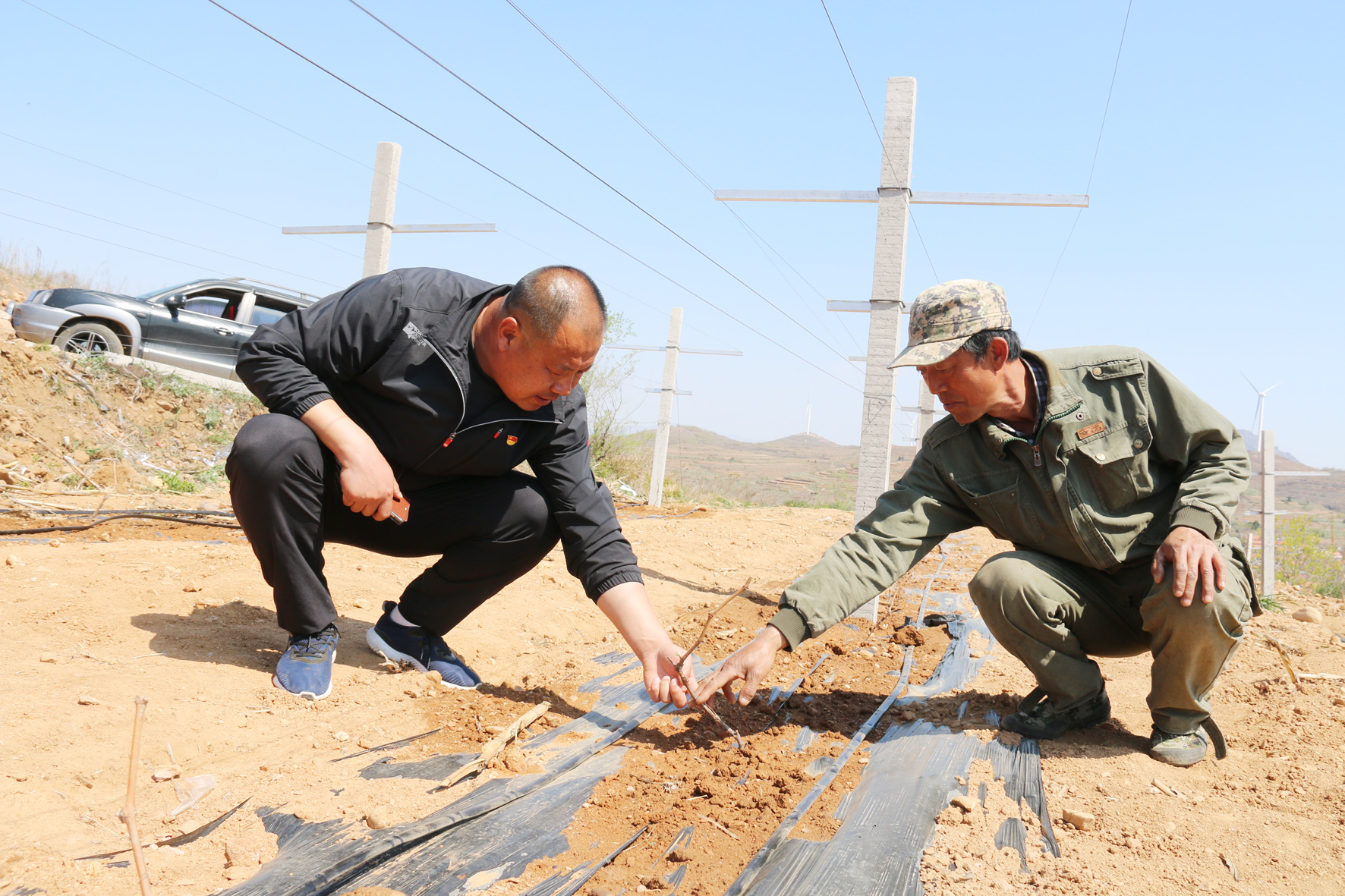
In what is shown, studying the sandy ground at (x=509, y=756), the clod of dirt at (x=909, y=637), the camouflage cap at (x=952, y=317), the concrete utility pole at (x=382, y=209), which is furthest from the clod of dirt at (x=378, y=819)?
the concrete utility pole at (x=382, y=209)

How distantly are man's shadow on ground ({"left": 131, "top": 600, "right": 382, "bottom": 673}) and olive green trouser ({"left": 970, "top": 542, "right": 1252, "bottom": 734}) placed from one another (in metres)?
1.88

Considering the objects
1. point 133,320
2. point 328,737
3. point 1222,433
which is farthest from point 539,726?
point 133,320

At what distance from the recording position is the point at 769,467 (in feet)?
168

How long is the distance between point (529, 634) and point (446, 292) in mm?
1501

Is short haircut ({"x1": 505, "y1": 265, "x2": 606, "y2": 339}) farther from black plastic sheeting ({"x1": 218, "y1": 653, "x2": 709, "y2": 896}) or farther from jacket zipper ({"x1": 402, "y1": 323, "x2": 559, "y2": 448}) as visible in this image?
black plastic sheeting ({"x1": 218, "y1": 653, "x2": 709, "y2": 896})

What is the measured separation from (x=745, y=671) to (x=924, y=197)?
133 inches

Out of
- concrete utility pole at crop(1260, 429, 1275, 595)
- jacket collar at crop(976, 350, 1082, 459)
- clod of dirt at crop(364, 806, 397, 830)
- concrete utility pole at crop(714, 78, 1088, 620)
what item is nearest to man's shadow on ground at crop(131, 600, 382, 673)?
clod of dirt at crop(364, 806, 397, 830)

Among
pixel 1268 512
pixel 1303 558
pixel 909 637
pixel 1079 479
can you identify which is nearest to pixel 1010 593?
pixel 1079 479

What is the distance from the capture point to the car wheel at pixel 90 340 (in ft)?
25.2

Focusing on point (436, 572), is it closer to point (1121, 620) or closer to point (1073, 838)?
point (1073, 838)

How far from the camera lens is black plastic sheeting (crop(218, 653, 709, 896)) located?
1.41 meters

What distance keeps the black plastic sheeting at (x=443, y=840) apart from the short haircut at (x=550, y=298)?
105 centimetres

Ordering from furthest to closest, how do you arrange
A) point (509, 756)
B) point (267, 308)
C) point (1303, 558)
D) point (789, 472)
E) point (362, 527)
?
1. point (789, 472)
2. point (1303, 558)
3. point (267, 308)
4. point (362, 527)
5. point (509, 756)

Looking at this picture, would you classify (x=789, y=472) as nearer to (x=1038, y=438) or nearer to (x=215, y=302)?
(x=215, y=302)
